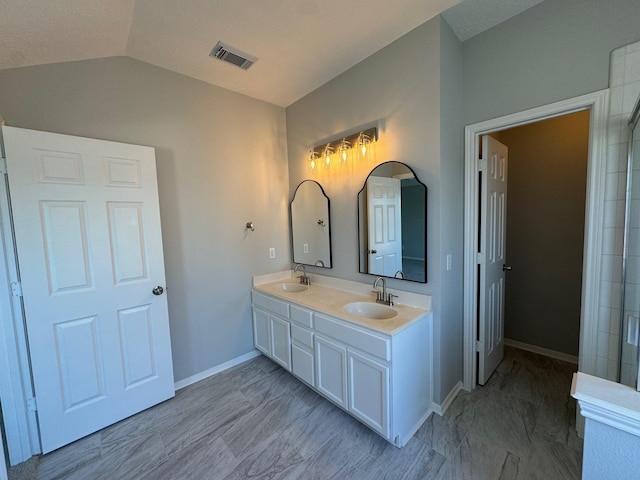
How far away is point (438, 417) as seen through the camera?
1.96m

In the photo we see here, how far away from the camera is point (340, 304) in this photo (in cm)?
215

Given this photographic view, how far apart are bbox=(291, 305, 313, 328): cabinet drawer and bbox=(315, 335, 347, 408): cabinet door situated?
0.46ft

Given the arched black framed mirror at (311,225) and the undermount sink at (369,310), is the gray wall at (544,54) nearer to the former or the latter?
the arched black framed mirror at (311,225)

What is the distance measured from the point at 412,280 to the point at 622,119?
1.50 metres

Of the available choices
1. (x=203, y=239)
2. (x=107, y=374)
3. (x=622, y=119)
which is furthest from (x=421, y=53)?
(x=107, y=374)

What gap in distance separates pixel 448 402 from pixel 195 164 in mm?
Result: 2950

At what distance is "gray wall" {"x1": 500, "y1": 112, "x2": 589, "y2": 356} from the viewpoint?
2.54 m

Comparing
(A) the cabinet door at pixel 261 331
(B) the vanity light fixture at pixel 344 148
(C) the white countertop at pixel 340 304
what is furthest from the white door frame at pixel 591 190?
(A) the cabinet door at pixel 261 331

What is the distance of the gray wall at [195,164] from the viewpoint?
1839 millimetres

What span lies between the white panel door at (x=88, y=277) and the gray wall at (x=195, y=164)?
192 millimetres

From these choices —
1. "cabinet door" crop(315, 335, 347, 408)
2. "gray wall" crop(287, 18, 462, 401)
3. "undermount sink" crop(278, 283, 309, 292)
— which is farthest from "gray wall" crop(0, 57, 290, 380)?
"cabinet door" crop(315, 335, 347, 408)

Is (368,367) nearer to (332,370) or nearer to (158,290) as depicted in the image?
(332,370)

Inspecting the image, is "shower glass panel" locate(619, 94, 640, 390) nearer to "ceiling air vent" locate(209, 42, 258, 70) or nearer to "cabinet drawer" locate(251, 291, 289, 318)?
"cabinet drawer" locate(251, 291, 289, 318)

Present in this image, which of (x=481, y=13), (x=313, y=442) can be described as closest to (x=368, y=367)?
(x=313, y=442)
